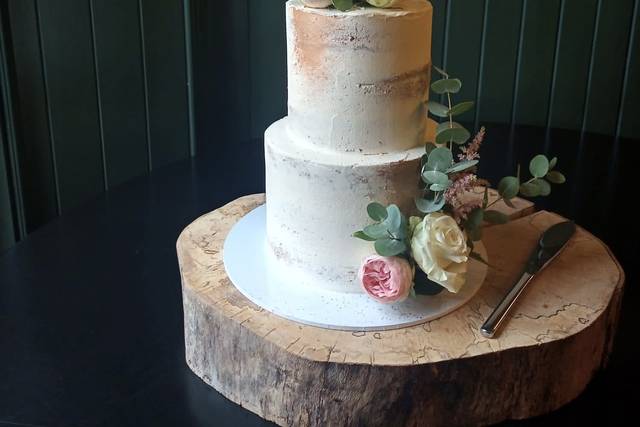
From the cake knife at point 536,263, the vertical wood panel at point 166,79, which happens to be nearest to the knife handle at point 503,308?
the cake knife at point 536,263

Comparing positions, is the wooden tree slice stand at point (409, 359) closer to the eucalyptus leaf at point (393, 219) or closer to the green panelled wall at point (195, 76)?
the eucalyptus leaf at point (393, 219)

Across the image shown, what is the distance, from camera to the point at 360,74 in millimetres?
938

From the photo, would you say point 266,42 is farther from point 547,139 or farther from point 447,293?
point 447,293

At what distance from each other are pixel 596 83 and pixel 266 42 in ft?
2.90

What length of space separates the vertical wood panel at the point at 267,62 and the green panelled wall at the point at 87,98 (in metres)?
0.20

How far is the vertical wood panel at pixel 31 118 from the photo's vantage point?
1842 millimetres

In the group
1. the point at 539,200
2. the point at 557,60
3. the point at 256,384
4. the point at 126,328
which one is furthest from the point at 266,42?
the point at 256,384

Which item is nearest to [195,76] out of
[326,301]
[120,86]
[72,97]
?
[120,86]

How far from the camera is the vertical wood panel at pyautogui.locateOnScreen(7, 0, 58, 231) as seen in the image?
1842mm

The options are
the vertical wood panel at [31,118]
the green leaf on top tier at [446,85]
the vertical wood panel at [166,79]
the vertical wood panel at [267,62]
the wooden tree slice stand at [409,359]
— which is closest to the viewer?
the wooden tree slice stand at [409,359]

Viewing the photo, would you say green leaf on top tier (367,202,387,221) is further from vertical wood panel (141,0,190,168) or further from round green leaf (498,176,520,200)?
vertical wood panel (141,0,190,168)

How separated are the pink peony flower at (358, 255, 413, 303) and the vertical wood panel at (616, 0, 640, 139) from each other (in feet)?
4.53

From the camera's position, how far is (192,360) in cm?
101

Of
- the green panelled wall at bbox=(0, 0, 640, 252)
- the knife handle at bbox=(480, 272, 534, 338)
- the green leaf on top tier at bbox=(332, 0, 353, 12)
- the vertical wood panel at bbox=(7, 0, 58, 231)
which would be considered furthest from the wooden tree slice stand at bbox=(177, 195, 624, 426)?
the vertical wood panel at bbox=(7, 0, 58, 231)
